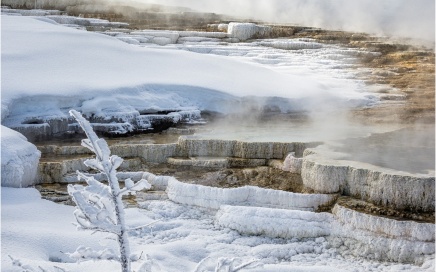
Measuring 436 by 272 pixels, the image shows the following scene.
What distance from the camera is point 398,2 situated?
78.4 feet

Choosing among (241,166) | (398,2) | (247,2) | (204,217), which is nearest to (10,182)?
(204,217)

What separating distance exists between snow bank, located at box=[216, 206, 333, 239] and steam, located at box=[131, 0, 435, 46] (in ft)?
50.2

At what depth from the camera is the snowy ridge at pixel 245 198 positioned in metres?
5.76

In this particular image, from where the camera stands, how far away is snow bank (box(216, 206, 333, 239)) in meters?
5.25

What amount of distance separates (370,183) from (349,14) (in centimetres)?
1993

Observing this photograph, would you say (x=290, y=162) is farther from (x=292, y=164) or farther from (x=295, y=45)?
(x=295, y=45)

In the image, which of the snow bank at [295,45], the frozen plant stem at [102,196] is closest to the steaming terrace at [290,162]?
the frozen plant stem at [102,196]

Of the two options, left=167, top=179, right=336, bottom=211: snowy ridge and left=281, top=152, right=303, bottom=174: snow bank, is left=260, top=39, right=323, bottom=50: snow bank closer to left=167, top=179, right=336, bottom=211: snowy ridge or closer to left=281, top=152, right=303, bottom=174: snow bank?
left=281, top=152, right=303, bottom=174: snow bank

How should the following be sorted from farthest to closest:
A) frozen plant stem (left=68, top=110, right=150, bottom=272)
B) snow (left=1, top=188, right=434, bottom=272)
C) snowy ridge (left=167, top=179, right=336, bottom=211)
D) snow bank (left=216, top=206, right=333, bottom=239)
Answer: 1. snowy ridge (left=167, top=179, right=336, bottom=211)
2. snow bank (left=216, top=206, right=333, bottom=239)
3. snow (left=1, top=188, right=434, bottom=272)
4. frozen plant stem (left=68, top=110, right=150, bottom=272)

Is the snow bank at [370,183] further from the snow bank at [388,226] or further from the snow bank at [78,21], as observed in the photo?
the snow bank at [78,21]

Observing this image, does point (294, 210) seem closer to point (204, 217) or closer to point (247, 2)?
point (204, 217)

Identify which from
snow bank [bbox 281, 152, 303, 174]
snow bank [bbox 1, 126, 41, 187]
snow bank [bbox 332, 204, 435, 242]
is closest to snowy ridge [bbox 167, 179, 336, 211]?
snow bank [bbox 332, 204, 435, 242]

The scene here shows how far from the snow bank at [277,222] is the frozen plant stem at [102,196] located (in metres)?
3.44

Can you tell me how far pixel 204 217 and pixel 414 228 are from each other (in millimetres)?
1973
